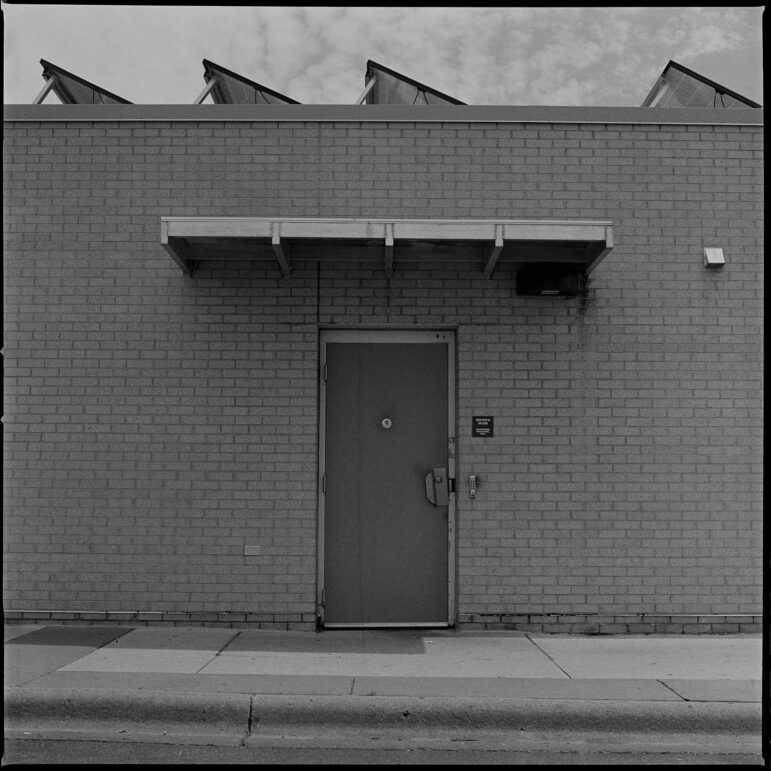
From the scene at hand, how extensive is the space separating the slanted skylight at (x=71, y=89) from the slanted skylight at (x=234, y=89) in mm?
826

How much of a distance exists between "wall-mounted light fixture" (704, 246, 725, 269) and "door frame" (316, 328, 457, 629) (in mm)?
2288

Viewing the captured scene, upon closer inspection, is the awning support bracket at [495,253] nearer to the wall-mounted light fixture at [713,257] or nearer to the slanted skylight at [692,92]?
the wall-mounted light fixture at [713,257]

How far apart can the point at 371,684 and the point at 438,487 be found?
2.30m

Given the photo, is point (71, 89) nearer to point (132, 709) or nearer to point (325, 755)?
point (132, 709)

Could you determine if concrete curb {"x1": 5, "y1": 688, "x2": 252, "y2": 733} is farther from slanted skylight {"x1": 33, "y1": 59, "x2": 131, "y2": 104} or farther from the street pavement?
slanted skylight {"x1": 33, "y1": 59, "x2": 131, "y2": 104}

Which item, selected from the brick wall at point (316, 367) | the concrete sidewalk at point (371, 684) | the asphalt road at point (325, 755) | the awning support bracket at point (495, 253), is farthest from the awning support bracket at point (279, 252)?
the asphalt road at point (325, 755)

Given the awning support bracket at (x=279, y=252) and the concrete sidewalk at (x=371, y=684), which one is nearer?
the concrete sidewalk at (x=371, y=684)

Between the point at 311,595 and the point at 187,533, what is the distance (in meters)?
1.18

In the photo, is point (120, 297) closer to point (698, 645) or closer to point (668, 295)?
point (668, 295)

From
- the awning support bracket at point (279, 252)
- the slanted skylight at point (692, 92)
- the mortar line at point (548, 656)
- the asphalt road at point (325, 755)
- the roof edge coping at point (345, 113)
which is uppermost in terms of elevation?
the slanted skylight at point (692, 92)

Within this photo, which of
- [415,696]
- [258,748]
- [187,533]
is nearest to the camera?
[258,748]

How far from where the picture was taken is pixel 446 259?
7.45m

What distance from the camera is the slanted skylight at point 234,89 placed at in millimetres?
8328

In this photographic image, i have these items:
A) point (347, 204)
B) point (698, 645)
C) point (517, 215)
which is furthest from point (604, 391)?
point (347, 204)
